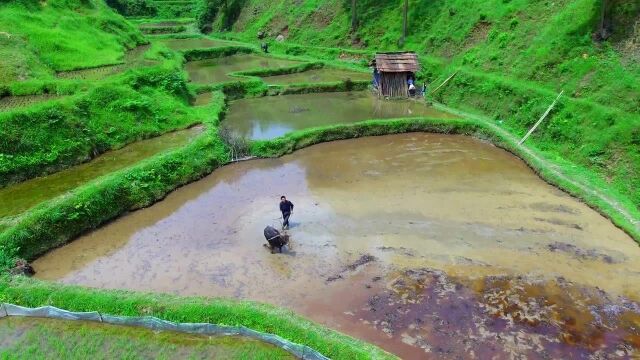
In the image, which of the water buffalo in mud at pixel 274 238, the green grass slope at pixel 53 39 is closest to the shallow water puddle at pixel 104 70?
the green grass slope at pixel 53 39

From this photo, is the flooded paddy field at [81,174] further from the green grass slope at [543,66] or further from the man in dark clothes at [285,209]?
the green grass slope at [543,66]

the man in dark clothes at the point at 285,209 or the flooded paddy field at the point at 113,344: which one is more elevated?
the man in dark clothes at the point at 285,209

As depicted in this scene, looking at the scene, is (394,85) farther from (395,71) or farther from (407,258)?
(407,258)

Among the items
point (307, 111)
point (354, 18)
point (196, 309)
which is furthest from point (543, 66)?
point (196, 309)

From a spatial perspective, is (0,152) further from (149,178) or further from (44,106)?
(149,178)

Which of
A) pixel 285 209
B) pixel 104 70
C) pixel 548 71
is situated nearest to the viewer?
pixel 285 209

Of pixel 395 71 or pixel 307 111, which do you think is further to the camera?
pixel 395 71

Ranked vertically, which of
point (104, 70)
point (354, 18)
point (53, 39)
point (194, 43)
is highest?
point (354, 18)
